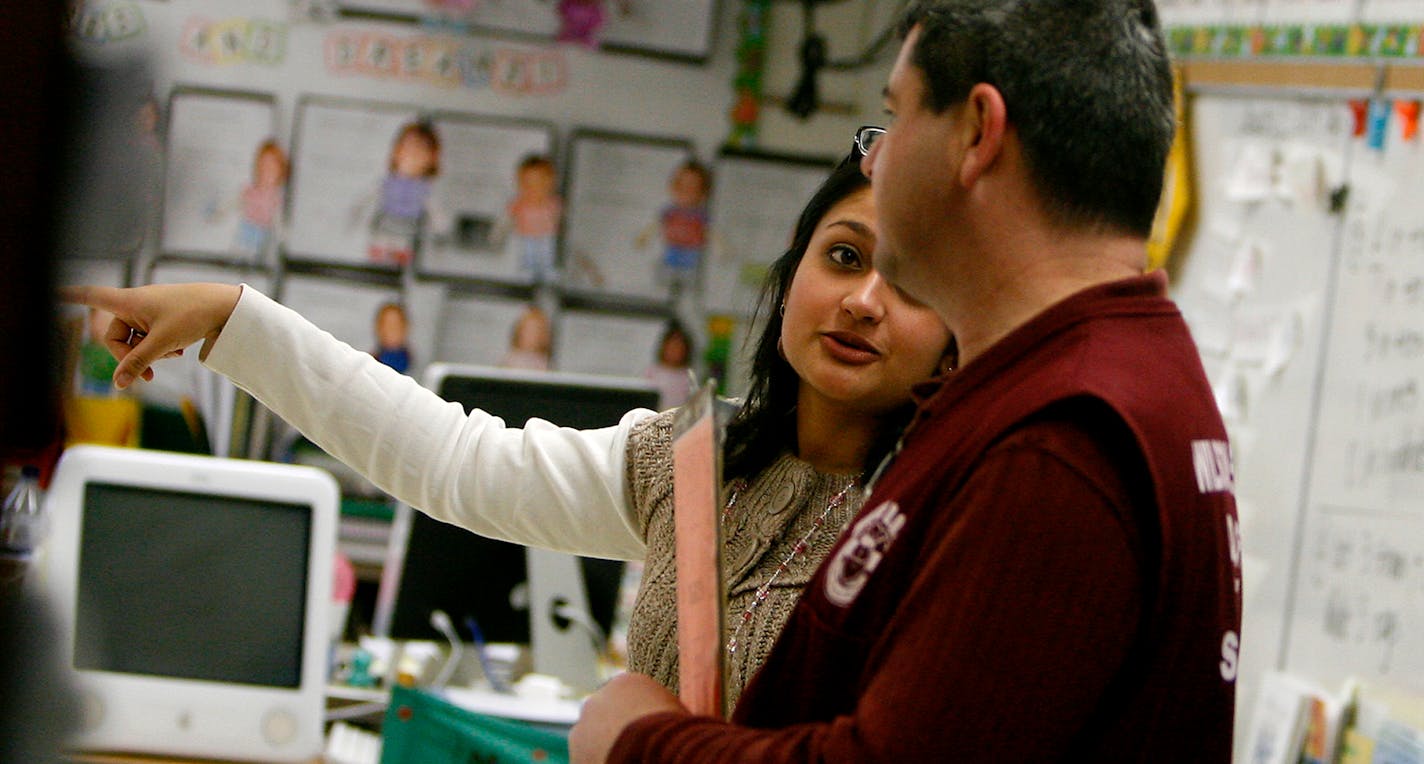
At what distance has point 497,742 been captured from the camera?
155 centimetres

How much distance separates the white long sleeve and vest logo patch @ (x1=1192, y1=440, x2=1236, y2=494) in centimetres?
62

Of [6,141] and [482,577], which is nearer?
[6,141]

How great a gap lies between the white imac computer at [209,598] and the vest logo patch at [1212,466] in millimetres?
A: 1438

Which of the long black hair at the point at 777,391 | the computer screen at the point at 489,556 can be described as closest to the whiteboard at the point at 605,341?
the computer screen at the point at 489,556

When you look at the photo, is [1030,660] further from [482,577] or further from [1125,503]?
[482,577]

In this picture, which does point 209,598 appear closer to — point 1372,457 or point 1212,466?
point 1212,466

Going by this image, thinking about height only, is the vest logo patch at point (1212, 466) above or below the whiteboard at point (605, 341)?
above

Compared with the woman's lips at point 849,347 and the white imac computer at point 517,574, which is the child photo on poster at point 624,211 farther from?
the woman's lips at point 849,347

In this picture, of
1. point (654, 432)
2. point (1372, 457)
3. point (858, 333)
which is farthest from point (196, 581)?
point (1372, 457)

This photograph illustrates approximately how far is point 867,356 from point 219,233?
3.62m

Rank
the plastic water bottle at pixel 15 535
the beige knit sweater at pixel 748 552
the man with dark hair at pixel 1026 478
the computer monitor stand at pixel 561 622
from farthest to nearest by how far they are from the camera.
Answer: the computer monitor stand at pixel 561 622 < the beige knit sweater at pixel 748 552 < the man with dark hair at pixel 1026 478 < the plastic water bottle at pixel 15 535

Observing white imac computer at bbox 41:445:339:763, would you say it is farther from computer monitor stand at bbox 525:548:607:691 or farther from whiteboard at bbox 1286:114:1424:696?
whiteboard at bbox 1286:114:1424:696

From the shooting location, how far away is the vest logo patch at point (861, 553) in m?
0.72

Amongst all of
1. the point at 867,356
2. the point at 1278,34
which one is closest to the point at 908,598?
the point at 867,356
